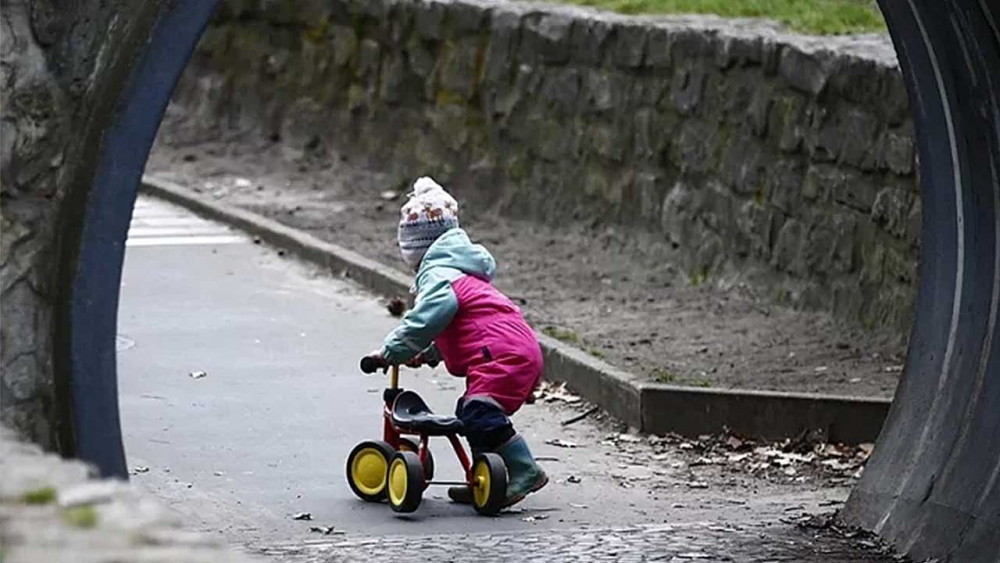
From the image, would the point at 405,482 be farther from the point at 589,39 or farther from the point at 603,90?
the point at 589,39

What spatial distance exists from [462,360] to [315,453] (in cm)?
126

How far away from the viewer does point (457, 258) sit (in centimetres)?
797

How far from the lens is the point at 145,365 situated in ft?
35.1

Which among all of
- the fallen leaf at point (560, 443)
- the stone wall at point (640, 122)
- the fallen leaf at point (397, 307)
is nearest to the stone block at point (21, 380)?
the fallen leaf at point (560, 443)

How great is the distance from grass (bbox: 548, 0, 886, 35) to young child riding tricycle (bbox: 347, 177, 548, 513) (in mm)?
4276

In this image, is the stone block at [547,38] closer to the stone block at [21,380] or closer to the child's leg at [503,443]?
the child's leg at [503,443]

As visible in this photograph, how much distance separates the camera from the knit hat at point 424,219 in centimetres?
802

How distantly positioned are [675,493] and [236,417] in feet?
7.26

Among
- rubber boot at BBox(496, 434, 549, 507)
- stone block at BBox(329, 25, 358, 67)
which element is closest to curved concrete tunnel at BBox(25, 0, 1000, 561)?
rubber boot at BBox(496, 434, 549, 507)

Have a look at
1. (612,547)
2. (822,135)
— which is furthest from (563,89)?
(612,547)

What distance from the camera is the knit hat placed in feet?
26.3

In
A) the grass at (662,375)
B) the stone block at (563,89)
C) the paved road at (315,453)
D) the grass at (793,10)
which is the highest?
the grass at (793,10)

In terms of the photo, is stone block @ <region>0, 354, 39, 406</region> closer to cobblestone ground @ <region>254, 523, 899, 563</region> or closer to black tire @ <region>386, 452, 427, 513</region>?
cobblestone ground @ <region>254, 523, 899, 563</region>

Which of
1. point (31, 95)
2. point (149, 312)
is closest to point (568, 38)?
point (149, 312)
